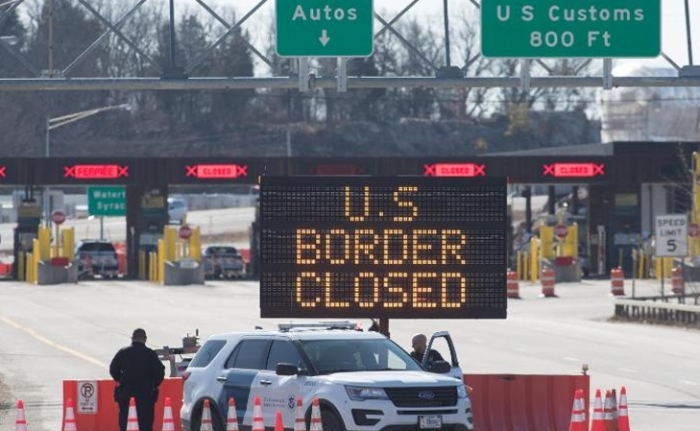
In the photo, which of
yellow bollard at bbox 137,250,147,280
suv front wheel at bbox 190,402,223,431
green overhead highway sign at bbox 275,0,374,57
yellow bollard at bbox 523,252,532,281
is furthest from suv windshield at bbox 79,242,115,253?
suv front wheel at bbox 190,402,223,431

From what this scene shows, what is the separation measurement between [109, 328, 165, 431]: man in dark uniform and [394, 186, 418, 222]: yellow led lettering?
394cm

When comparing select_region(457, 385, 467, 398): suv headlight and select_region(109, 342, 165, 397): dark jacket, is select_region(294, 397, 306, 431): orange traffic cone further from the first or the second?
select_region(109, 342, 165, 397): dark jacket

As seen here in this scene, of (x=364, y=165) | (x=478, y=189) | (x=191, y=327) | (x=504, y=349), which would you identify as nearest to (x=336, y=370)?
(x=478, y=189)

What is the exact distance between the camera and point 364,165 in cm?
6844

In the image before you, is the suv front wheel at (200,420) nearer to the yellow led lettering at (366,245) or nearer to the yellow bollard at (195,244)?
the yellow led lettering at (366,245)

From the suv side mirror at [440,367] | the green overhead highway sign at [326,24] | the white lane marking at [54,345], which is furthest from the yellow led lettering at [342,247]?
the white lane marking at [54,345]

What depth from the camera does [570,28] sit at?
27047mm

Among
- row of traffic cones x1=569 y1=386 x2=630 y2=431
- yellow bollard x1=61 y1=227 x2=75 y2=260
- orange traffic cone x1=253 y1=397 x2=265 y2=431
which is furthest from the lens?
yellow bollard x1=61 y1=227 x2=75 y2=260

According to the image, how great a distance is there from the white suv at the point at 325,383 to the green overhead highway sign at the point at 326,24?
804cm

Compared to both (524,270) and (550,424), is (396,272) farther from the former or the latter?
(524,270)

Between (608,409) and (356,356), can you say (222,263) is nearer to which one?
(608,409)

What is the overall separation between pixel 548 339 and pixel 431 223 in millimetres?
18914

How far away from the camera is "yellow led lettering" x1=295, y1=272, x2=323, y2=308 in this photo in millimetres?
21359

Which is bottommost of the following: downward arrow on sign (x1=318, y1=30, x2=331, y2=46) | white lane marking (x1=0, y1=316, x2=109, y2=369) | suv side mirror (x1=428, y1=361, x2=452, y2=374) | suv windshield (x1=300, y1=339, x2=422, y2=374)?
white lane marking (x1=0, y1=316, x2=109, y2=369)
